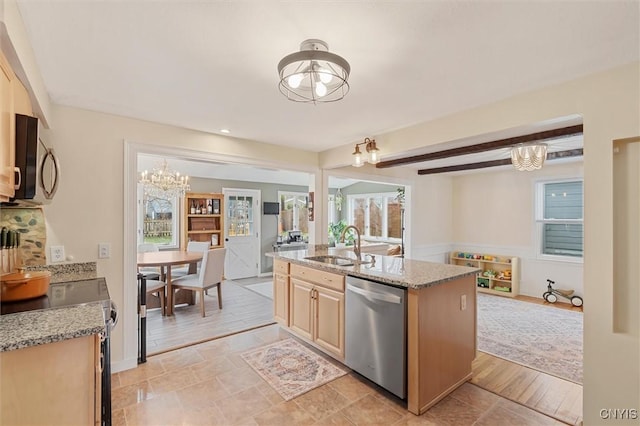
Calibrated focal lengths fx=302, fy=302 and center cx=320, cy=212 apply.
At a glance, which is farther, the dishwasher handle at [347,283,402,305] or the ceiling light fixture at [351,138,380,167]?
the ceiling light fixture at [351,138,380,167]

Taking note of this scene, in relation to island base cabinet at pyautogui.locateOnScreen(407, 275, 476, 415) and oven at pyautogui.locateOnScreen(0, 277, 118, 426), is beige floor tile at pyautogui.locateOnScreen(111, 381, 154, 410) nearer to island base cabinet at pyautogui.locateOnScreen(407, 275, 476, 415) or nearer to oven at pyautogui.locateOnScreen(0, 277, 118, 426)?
oven at pyautogui.locateOnScreen(0, 277, 118, 426)

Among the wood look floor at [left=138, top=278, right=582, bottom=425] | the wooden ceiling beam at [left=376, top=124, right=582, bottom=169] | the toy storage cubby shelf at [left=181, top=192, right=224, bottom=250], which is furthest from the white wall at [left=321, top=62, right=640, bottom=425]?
the toy storage cubby shelf at [left=181, top=192, right=224, bottom=250]

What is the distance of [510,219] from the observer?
561cm

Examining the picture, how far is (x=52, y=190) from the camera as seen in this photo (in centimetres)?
200

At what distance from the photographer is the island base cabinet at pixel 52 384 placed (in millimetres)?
1091

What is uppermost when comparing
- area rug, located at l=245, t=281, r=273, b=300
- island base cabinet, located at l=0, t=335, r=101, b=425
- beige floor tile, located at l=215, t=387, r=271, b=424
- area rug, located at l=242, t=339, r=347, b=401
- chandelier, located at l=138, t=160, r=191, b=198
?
chandelier, located at l=138, t=160, r=191, b=198

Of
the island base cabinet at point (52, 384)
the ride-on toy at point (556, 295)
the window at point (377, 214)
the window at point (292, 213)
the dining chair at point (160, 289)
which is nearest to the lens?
the island base cabinet at point (52, 384)

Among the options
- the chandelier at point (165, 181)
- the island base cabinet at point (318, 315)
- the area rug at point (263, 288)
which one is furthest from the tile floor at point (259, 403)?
the chandelier at point (165, 181)

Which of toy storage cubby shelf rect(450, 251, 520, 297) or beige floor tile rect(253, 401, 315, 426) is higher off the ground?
toy storage cubby shelf rect(450, 251, 520, 297)

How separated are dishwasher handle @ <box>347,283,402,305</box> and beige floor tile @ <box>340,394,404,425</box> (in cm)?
75

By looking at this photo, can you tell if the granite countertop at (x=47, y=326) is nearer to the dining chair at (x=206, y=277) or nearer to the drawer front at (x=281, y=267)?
the drawer front at (x=281, y=267)

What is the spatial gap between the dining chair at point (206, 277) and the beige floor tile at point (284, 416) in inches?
91.5

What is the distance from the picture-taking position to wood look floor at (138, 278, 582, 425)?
208cm

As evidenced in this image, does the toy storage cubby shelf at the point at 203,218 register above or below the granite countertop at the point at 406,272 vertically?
above
